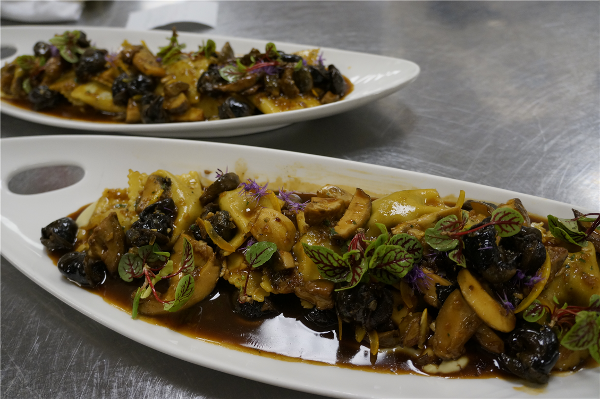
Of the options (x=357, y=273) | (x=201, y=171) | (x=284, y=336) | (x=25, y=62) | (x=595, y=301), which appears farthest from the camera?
(x=25, y=62)

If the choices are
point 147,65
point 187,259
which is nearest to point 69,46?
point 147,65

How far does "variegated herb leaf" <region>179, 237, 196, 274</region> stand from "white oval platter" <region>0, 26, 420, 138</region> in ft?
4.72

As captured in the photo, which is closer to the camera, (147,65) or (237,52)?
(147,65)

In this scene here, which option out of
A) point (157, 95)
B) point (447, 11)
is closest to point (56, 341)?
point (157, 95)

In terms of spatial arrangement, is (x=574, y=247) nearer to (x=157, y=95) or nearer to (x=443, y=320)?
(x=443, y=320)

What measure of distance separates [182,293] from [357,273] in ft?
3.18

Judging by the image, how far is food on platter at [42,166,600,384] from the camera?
2.07 metres

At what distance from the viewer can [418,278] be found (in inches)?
85.7

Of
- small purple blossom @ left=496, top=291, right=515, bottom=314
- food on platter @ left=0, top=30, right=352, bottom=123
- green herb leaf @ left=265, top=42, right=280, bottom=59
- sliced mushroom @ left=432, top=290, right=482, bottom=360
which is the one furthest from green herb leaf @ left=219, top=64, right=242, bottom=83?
small purple blossom @ left=496, top=291, right=515, bottom=314

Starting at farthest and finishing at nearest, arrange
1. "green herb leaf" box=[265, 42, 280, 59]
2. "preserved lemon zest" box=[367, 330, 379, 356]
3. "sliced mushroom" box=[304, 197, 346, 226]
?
"green herb leaf" box=[265, 42, 280, 59] → "sliced mushroom" box=[304, 197, 346, 226] → "preserved lemon zest" box=[367, 330, 379, 356]

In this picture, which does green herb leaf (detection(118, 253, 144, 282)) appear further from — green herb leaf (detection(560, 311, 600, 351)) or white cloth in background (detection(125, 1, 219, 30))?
white cloth in background (detection(125, 1, 219, 30))

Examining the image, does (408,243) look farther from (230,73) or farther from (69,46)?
(69,46)

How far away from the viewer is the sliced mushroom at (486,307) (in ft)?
6.73

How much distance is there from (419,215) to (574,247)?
82 centimetres
